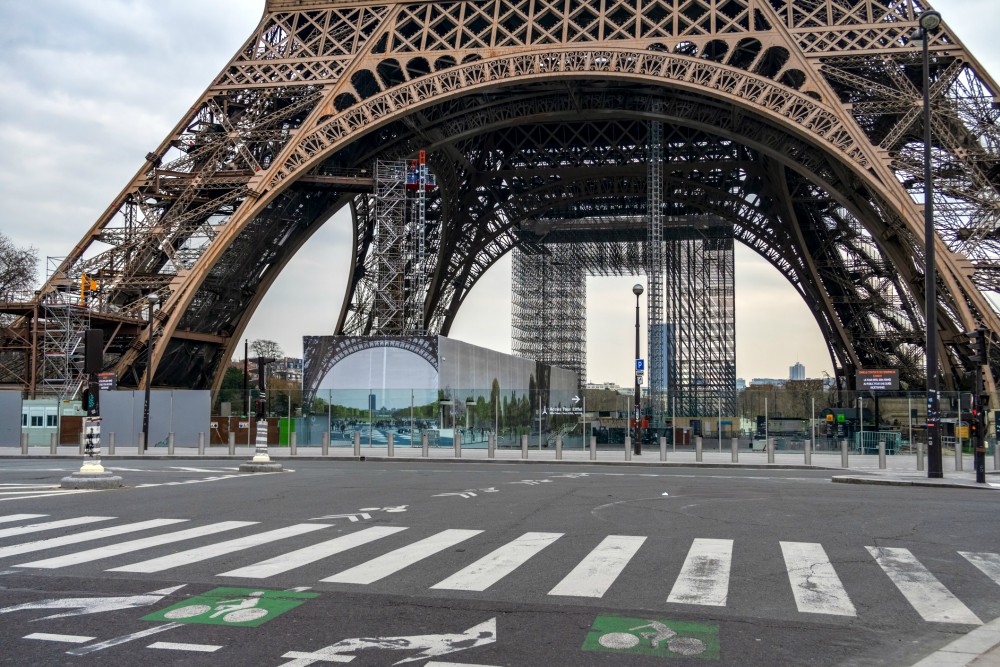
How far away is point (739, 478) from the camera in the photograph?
68.6ft

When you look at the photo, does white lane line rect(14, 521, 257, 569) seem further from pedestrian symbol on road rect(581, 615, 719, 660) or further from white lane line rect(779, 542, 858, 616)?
white lane line rect(779, 542, 858, 616)

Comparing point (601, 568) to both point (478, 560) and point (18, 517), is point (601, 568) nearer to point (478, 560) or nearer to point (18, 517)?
point (478, 560)

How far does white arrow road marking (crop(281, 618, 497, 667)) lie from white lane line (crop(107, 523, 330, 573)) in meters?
3.31

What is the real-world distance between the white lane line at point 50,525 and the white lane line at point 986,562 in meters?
10.4

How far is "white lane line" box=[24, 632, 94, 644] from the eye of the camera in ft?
20.0

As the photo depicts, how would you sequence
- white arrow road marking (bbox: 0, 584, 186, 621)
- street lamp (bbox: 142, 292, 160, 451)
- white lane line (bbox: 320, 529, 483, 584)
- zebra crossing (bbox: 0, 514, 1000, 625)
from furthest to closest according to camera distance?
1. street lamp (bbox: 142, 292, 160, 451)
2. white lane line (bbox: 320, 529, 483, 584)
3. zebra crossing (bbox: 0, 514, 1000, 625)
4. white arrow road marking (bbox: 0, 584, 186, 621)

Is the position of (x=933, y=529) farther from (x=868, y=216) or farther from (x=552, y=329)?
(x=552, y=329)

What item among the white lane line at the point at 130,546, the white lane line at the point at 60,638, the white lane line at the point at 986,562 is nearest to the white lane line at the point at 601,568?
the white lane line at the point at 986,562

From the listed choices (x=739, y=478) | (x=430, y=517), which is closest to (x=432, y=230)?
(x=739, y=478)

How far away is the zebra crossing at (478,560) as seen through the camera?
774 centimetres

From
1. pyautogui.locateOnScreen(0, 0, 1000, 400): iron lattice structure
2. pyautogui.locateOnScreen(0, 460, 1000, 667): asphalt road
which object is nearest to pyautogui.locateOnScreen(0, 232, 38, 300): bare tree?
pyautogui.locateOnScreen(0, 0, 1000, 400): iron lattice structure

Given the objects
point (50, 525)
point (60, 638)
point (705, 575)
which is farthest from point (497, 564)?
point (50, 525)

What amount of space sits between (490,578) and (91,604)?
329 cm

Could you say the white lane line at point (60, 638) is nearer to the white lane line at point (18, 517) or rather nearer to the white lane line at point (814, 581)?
the white lane line at point (814, 581)
